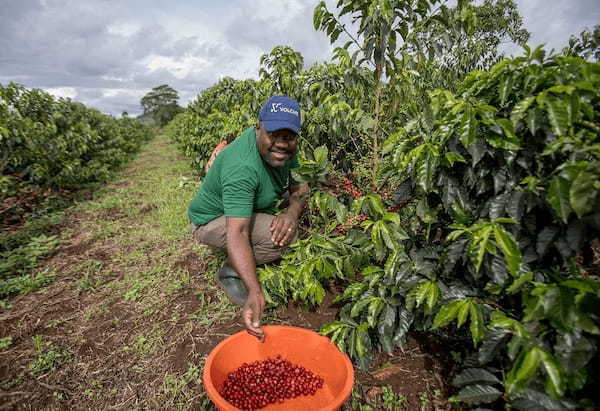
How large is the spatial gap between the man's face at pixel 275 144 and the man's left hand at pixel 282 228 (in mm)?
455

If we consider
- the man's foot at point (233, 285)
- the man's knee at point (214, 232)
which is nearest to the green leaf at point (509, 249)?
the man's foot at point (233, 285)

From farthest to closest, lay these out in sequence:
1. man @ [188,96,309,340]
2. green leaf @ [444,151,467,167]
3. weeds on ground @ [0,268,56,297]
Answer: weeds on ground @ [0,268,56,297]
man @ [188,96,309,340]
green leaf @ [444,151,467,167]

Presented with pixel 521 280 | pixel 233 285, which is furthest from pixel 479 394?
pixel 233 285

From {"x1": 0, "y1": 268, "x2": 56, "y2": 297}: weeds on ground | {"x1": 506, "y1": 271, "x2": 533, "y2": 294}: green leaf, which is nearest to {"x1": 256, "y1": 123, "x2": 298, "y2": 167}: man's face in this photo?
{"x1": 506, "y1": 271, "x2": 533, "y2": 294}: green leaf

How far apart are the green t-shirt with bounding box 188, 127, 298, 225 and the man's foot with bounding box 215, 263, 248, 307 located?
1.57 ft

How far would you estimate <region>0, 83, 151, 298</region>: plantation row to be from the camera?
3511 millimetres

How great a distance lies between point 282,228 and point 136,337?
137 cm

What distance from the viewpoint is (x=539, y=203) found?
1.21 m

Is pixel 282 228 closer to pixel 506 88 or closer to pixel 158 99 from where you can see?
pixel 506 88

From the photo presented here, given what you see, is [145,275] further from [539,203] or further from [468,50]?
[468,50]

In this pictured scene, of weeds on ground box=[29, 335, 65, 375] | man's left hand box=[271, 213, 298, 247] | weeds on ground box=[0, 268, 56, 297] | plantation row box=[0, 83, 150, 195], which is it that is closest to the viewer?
weeds on ground box=[29, 335, 65, 375]

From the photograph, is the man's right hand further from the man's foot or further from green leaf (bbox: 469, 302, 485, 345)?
green leaf (bbox: 469, 302, 485, 345)

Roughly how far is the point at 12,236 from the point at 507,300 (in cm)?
505

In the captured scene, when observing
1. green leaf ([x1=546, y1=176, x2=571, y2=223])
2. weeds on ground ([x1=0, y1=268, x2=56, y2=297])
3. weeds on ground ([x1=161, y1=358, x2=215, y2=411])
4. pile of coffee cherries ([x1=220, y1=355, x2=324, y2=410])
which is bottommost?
weeds on ground ([x1=161, y1=358, x2=215, y2=411])
